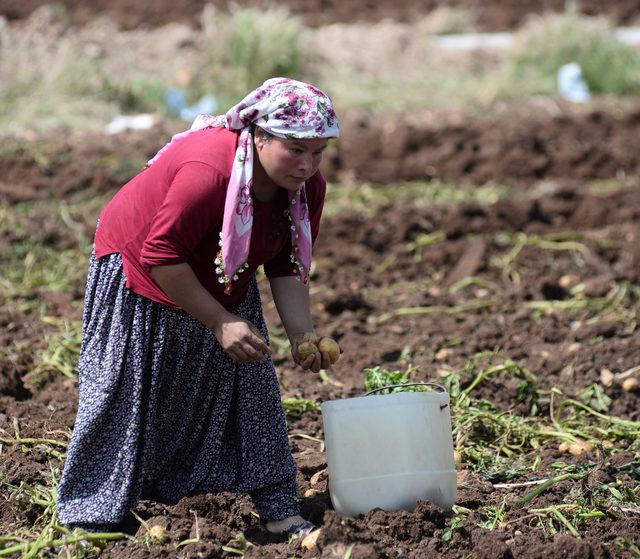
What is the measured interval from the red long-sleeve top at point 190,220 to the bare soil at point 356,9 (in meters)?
9.95

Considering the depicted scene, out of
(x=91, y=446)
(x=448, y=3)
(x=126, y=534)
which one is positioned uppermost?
(x=91, y=446)

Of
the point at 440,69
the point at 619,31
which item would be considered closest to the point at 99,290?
the point at 440,69

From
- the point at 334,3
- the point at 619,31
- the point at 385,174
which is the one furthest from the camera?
the point at 334,3

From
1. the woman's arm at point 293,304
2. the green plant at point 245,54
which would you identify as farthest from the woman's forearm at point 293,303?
the green plant at point 245,54

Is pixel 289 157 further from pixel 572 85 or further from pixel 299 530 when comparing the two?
pixel 572 85

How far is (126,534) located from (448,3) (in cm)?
1236

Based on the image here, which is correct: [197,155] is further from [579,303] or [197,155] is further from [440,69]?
[440,69]

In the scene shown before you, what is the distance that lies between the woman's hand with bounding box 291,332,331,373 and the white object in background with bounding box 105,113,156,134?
18.1ft

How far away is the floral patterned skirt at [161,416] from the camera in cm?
306

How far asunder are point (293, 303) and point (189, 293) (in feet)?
1.34

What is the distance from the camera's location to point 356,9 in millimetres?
14188

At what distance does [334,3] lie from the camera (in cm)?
1437

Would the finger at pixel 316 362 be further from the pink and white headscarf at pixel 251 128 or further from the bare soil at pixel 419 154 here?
the bare soil at pixel 419 154

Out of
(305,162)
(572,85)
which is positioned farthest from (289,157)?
(572,85)
